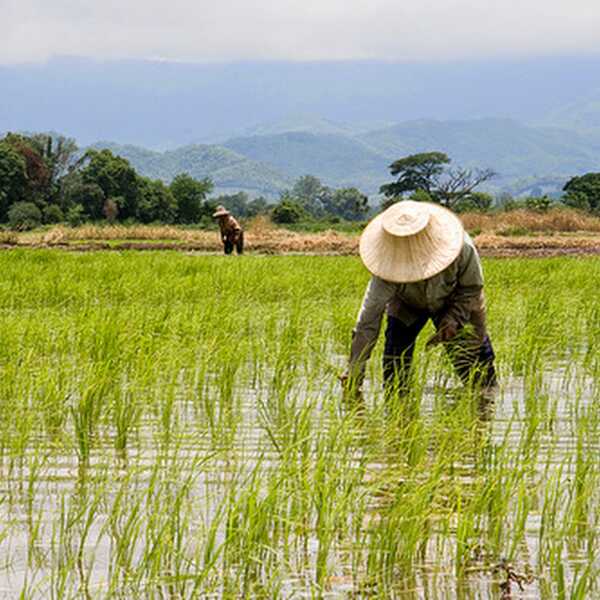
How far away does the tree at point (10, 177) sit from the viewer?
4291 centimetres

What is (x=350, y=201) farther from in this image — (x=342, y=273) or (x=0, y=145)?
(x=342, y=273)

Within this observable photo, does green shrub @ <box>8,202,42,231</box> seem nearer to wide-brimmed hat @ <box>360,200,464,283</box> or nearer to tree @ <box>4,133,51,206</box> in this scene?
tree @ <box>4,133,51,206</box>

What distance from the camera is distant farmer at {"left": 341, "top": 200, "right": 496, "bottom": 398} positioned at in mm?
4062

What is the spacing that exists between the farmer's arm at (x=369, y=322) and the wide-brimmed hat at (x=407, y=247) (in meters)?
0.11

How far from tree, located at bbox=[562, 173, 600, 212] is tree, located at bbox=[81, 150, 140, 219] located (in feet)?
57.2

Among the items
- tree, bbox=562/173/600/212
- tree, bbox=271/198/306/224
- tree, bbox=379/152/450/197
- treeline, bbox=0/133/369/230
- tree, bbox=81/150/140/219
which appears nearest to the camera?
tree, bbox=271/198/306/224

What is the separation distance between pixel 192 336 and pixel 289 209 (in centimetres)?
3619

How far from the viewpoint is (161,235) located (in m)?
26.3

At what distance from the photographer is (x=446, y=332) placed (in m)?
4.40

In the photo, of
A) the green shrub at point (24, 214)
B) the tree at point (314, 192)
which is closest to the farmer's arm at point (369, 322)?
the green shrub at point (24, 214)

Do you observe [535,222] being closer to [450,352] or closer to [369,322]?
[450,352]

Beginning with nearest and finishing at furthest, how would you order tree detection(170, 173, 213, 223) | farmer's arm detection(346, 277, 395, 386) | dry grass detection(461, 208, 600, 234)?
farmer's arm detection(346, 277, 395, 386) → dry grass detection(461, 208, 600, 234) → tree detection(170, 173, 213, 223)

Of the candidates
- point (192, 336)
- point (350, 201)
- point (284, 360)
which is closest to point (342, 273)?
point (192, 336)

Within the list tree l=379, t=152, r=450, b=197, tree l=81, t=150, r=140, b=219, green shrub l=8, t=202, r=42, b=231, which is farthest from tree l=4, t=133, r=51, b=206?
tree l=379, t=152, r=450, b=197
